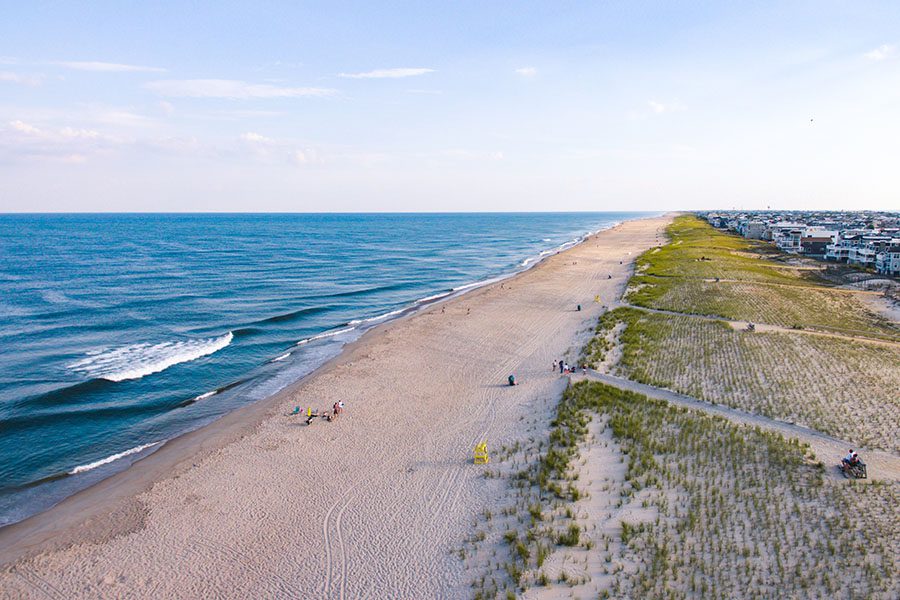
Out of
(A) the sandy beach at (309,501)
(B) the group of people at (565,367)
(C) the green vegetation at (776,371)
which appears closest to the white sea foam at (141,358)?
(A) the sandy beach at (309,501)

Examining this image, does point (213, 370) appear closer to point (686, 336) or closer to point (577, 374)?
point (577, 374)

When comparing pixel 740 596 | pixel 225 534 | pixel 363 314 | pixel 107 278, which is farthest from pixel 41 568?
pixel 107 278

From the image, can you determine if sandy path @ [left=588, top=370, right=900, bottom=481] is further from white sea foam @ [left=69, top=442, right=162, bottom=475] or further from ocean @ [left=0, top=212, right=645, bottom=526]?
white sea foam @ [left=69, top=442, right=162, bottom=475]

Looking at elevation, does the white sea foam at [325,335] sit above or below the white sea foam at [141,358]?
below

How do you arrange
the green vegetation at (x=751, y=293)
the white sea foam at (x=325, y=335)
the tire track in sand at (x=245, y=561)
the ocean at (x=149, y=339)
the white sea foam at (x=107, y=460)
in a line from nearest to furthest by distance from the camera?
the tire track in sand at (x=245, y=561)
the white sea foam at (x=107, y=460)
the ocean at (x=149, y=339)
the green vegetation at (x=751, y=293)
the white sea foam at (x=325, y=335)

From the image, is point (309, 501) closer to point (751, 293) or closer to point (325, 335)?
point (325, 335)

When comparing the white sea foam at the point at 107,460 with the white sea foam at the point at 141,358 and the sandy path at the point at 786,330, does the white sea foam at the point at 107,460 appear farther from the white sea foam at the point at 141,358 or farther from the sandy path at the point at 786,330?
the sandy path at the point at 786,330

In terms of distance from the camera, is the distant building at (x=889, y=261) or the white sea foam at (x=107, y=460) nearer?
the white sea foam at (x=107, y=460)
